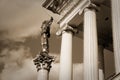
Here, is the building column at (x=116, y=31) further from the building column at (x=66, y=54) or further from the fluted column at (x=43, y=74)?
the fluted column at (x=43, y=74)

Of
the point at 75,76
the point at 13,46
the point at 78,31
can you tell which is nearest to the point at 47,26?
the point at 78,31

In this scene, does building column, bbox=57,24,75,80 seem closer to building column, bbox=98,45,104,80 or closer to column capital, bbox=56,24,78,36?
column capital, bbox=56,24,78,36

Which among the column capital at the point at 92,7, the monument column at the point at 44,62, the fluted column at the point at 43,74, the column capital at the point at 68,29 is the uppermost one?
the column capital at the point at 92,7

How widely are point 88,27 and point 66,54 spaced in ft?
11.3

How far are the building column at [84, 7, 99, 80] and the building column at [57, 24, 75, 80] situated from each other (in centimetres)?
291

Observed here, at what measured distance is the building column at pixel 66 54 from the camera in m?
29.9

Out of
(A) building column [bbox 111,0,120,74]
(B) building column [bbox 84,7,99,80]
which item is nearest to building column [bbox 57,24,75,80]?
(B) building column [bbox 84,7,99,80]

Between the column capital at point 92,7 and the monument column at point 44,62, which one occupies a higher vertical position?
the column capital at point 92,7

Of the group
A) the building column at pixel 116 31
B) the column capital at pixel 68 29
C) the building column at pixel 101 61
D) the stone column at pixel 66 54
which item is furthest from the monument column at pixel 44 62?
the building column at pixel 116 31

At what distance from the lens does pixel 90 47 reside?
27.2 meters

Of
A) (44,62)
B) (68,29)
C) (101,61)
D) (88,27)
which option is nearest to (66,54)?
(68,29)

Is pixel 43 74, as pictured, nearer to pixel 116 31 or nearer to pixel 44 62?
pixel 44 62

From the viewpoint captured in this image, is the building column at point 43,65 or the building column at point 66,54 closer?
the building column at point 66,54

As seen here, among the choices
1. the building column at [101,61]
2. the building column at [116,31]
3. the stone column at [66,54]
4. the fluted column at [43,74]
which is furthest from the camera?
the building column at [101,61]
